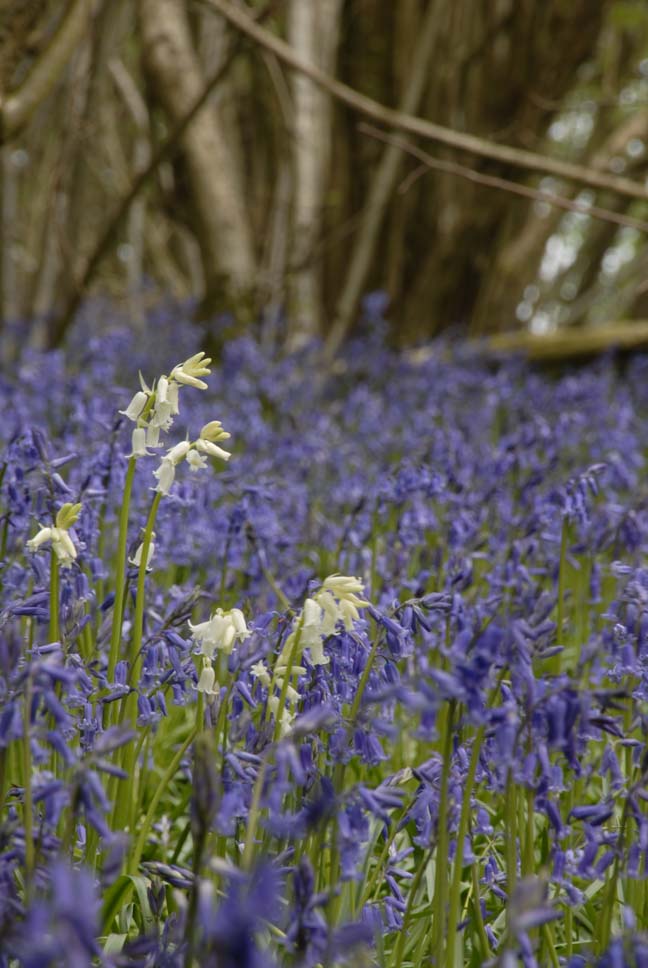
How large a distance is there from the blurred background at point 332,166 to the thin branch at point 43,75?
131 centimetres

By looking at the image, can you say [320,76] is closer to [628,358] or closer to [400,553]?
[400,553]

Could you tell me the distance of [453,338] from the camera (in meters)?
9.83

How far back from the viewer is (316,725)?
1627 mm

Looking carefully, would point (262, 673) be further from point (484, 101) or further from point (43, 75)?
point (484, 101)

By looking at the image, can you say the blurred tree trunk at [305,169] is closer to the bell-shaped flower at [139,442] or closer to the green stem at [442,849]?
the bell-shaped flower at [139,442]

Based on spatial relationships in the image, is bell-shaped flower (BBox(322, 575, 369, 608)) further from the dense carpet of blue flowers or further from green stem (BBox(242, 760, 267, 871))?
green stem (BBox(242, 760, 267, 871))

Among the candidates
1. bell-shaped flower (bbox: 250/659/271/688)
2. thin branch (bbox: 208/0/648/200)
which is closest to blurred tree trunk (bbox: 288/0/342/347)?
thin branch (bbox: 208/0/648/200)

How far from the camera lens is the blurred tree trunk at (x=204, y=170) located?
8.91 meters

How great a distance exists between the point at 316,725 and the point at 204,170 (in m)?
8.15

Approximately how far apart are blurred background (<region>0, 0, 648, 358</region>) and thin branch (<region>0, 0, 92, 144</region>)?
51.4 inches

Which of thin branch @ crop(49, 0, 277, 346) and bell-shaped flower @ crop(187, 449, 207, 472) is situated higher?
thin branch @ crop(49, 0, 277, 346)

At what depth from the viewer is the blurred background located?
338 inches

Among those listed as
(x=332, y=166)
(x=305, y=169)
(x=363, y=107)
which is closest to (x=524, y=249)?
(x=332, y=166)

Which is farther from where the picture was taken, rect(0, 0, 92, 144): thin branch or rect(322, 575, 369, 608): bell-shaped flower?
rect(0, 0, 92, 144): thin branch
